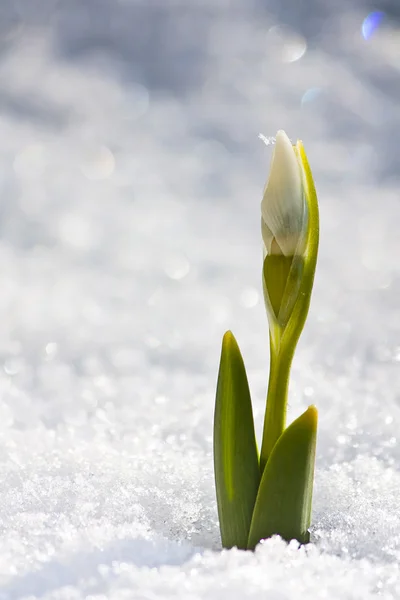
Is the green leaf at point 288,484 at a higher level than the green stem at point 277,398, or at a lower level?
lower

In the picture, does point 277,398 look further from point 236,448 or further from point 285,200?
point 285,200

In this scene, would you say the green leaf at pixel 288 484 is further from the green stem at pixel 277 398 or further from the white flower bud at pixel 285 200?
the white flower bud at pixel 285 200

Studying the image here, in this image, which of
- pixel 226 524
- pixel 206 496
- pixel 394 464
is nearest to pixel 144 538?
pixel 226 524

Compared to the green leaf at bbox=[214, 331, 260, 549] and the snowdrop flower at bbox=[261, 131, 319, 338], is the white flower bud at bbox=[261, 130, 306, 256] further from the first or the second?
the green leaf at bbox=[214, 331, 260, 549]

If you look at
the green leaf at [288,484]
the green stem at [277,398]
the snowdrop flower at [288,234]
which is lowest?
the green leaf at [288,484]

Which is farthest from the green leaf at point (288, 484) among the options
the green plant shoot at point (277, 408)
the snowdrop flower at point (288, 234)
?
the snowdrop flower at point (288, 234)

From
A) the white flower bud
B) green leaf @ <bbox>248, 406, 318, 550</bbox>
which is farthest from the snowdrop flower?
green leaf @ <bbox>248, 406, 318, 550</bbox>

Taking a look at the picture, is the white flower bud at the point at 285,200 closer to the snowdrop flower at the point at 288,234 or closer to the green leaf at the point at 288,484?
the snowdrop flower at the point at 288,234

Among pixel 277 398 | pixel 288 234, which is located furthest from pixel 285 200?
pixel 277 398
